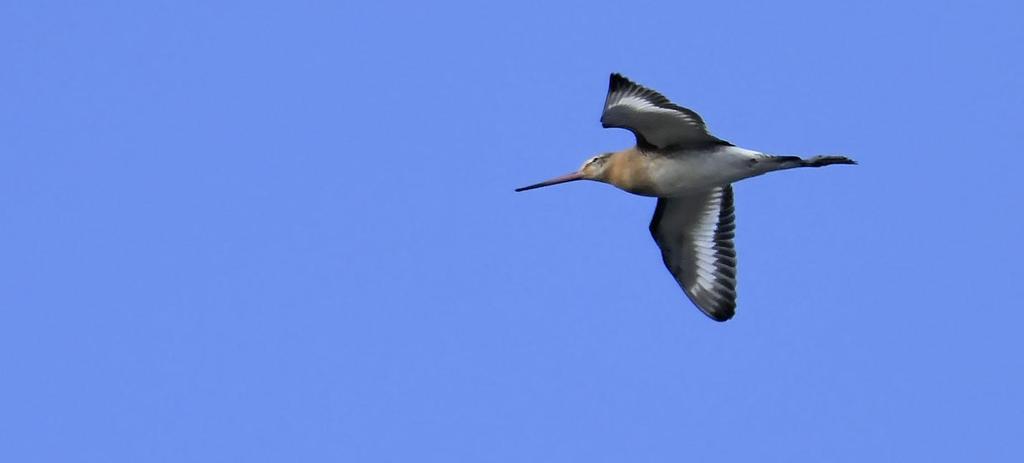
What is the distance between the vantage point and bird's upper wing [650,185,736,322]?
1883 cm

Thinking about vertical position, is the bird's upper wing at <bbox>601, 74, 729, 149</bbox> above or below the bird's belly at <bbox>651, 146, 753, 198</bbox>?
above

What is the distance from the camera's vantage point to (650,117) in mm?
16422

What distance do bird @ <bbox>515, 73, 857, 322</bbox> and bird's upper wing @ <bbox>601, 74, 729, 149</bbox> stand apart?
0.01 metres

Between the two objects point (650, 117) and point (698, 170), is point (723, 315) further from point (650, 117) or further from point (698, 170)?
point (650, 117)

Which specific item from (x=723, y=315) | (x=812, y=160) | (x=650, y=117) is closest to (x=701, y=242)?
(x=723, y=315)

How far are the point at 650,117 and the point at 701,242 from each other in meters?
3.06

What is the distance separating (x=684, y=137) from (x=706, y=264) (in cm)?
254

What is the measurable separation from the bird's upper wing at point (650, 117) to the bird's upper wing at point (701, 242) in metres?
1.96

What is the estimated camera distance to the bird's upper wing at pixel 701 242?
18.8 m

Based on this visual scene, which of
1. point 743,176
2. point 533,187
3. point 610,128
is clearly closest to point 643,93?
point 610,128

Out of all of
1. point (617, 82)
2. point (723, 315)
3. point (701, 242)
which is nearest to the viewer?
point (617, 82)

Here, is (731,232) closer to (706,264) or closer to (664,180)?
(706,264)

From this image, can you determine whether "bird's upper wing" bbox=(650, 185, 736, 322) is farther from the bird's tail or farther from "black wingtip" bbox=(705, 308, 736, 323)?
the bird's tail

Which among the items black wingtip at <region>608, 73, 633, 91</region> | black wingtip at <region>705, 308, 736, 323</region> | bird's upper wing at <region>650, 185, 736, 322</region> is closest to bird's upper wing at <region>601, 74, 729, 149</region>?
black wingtip at <region>608, 73, 633, 91</region>
